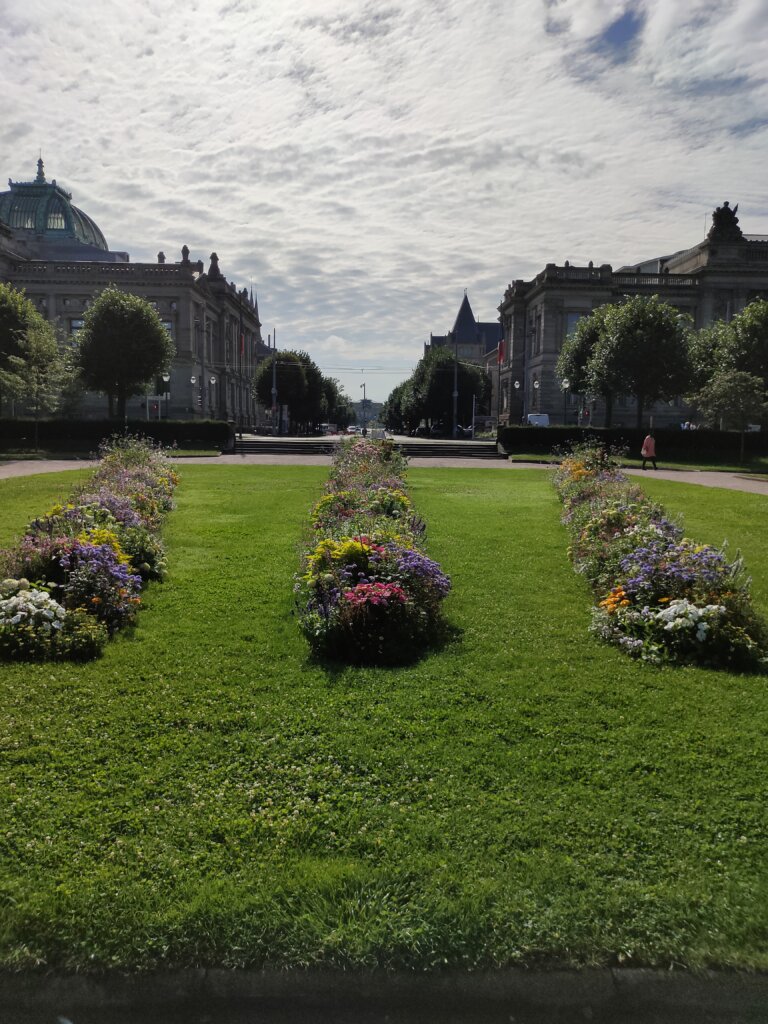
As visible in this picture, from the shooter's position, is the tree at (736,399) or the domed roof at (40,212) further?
the domed roof at (40,212)

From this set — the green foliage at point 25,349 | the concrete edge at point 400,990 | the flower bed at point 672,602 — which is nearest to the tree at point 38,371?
the green foliage at point 25,349

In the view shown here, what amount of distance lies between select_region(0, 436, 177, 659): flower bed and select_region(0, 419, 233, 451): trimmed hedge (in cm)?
3541

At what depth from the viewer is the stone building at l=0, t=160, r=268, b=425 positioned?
7275cm

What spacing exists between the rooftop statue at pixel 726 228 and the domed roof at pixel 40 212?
255 ft

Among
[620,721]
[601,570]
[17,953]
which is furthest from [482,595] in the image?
[17,953]

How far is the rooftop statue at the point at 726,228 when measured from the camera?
71875 millimetres

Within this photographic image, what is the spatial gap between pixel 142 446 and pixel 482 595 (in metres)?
13.7

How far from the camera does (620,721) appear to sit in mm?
5023

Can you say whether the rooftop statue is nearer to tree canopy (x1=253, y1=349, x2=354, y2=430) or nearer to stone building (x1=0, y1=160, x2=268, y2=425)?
tree canopy (x1=253, y1=349, x2=354, y2=430)

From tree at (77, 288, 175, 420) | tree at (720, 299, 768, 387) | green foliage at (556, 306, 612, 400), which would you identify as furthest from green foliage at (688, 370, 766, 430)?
tree at (77, 288, 175, 420)

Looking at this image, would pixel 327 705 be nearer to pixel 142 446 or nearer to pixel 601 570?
pixel 601 570

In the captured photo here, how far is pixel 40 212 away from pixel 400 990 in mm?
110902

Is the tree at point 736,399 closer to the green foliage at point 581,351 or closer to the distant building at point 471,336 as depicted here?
the green foliage at point 581,351

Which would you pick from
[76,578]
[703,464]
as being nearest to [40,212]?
[703,464]
